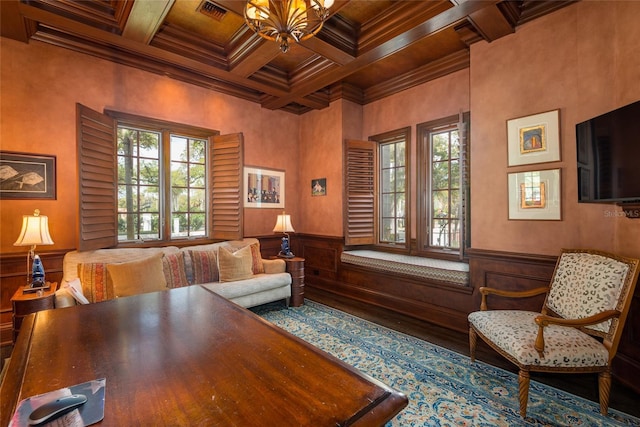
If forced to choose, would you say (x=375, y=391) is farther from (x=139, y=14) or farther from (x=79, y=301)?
(x=139, y=14)

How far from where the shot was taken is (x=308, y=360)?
43.3 inches

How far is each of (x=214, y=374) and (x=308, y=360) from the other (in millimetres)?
337

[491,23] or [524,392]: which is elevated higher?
[491,23]

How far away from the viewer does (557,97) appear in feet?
8.33

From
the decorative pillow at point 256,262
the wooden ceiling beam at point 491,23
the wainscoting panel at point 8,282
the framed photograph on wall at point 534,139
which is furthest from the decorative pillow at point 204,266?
the wooden ceiling beam at point 491,23

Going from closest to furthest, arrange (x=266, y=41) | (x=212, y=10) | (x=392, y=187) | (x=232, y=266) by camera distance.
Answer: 1. (x=212, y=10)
2. (x=266, y=41)
3. (x=232, y=266)
4. (x=392, y=187)

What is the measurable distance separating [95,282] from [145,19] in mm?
2465

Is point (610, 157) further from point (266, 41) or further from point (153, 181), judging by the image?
point (153, 181)

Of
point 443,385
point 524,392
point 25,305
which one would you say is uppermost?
point 25,305

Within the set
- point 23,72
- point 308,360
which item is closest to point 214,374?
point 308,360

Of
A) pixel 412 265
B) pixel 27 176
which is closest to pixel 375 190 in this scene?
pixel 412 265

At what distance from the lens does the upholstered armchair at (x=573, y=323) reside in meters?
1.80

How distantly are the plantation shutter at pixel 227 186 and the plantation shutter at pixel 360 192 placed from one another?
5.16ft

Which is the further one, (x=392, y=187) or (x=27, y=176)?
(x=392, y=187)
